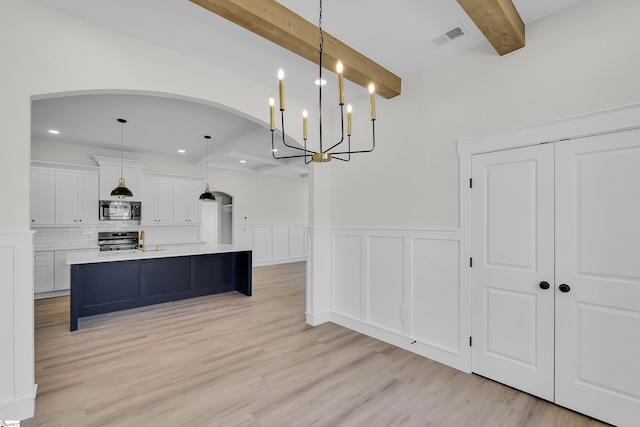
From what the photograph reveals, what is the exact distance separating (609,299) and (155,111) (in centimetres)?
536

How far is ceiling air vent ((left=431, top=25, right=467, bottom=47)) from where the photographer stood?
2.45 meters

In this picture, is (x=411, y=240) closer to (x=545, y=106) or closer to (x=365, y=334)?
(x=365, y=334)

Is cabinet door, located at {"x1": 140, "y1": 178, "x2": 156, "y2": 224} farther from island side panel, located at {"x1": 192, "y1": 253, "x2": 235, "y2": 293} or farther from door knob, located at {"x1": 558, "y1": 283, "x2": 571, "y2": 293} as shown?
door knob, located at {"x1": 558, "y1": 283, "x2": 571, "y2": 293}

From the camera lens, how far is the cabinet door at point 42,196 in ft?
18.1

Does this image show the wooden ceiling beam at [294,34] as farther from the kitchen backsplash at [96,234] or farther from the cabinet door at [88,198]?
the kitchen backsplash at [96,234]

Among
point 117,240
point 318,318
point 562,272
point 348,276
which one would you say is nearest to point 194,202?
point 117,240

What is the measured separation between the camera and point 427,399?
7.57 ft

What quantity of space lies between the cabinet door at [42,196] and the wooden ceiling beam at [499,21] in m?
7.20

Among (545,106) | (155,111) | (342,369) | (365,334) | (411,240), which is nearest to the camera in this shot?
(545,106)

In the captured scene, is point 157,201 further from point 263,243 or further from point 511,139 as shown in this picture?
point 511,139

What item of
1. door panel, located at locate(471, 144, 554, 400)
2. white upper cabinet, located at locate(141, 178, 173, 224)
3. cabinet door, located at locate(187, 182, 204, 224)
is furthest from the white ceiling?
cabinet door, located at locate(187, 182, 204, 224)

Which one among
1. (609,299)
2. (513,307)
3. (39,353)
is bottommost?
(39,353)

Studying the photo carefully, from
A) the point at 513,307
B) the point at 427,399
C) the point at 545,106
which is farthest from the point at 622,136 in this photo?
the point at 427,399

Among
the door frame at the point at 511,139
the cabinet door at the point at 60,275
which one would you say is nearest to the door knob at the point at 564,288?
the door frame at the point at 511,139
